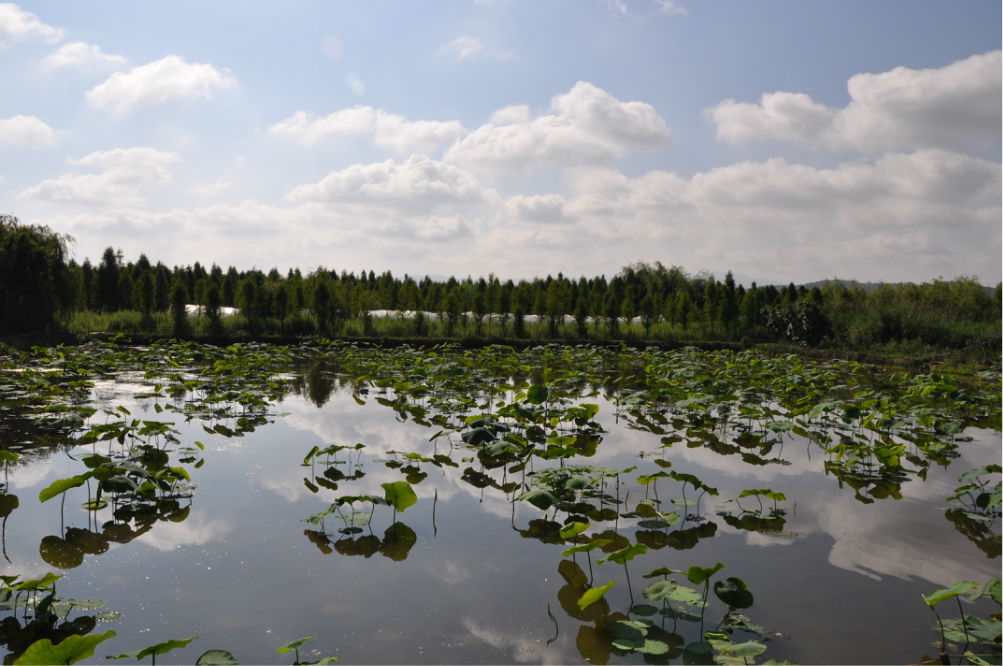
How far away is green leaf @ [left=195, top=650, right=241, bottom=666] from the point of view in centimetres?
254

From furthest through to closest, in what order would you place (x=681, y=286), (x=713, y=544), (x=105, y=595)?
(x=681, y=286)
(x=713, y=544)
(x=105, y=595)

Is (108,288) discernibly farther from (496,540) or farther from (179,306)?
(496,540)

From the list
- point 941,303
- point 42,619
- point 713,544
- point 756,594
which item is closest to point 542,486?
point 713,544

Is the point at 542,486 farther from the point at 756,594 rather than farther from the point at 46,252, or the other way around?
the point at 46,252

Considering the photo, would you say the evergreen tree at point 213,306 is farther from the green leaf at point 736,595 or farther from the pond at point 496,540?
the green leaf at point 736,595

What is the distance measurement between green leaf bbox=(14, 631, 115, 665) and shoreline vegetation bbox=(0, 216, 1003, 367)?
17.4 metres

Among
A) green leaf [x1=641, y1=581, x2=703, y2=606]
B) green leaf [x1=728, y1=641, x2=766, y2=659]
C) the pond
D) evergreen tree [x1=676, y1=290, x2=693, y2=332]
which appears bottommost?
the pond

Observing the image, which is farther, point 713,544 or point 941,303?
point 941,303

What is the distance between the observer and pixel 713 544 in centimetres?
426

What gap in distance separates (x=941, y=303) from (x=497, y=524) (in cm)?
3121

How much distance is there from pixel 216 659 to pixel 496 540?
2130 mm

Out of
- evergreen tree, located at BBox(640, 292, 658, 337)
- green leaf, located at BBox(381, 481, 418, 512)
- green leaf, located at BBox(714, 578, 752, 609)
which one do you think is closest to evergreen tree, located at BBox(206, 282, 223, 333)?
evergreen tree, located at BBox(640, 292, 658, 337)

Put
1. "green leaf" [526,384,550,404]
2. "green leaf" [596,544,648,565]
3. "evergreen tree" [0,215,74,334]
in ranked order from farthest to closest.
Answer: "evergreen tree" [0,215,74,334] → "green leaf" [526,384,550,404] → "green leaf" [596,544,648,565]

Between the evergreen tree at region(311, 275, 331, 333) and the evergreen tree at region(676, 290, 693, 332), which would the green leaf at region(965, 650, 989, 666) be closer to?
the evergreen tree at region(676, 290, 693, 332)
